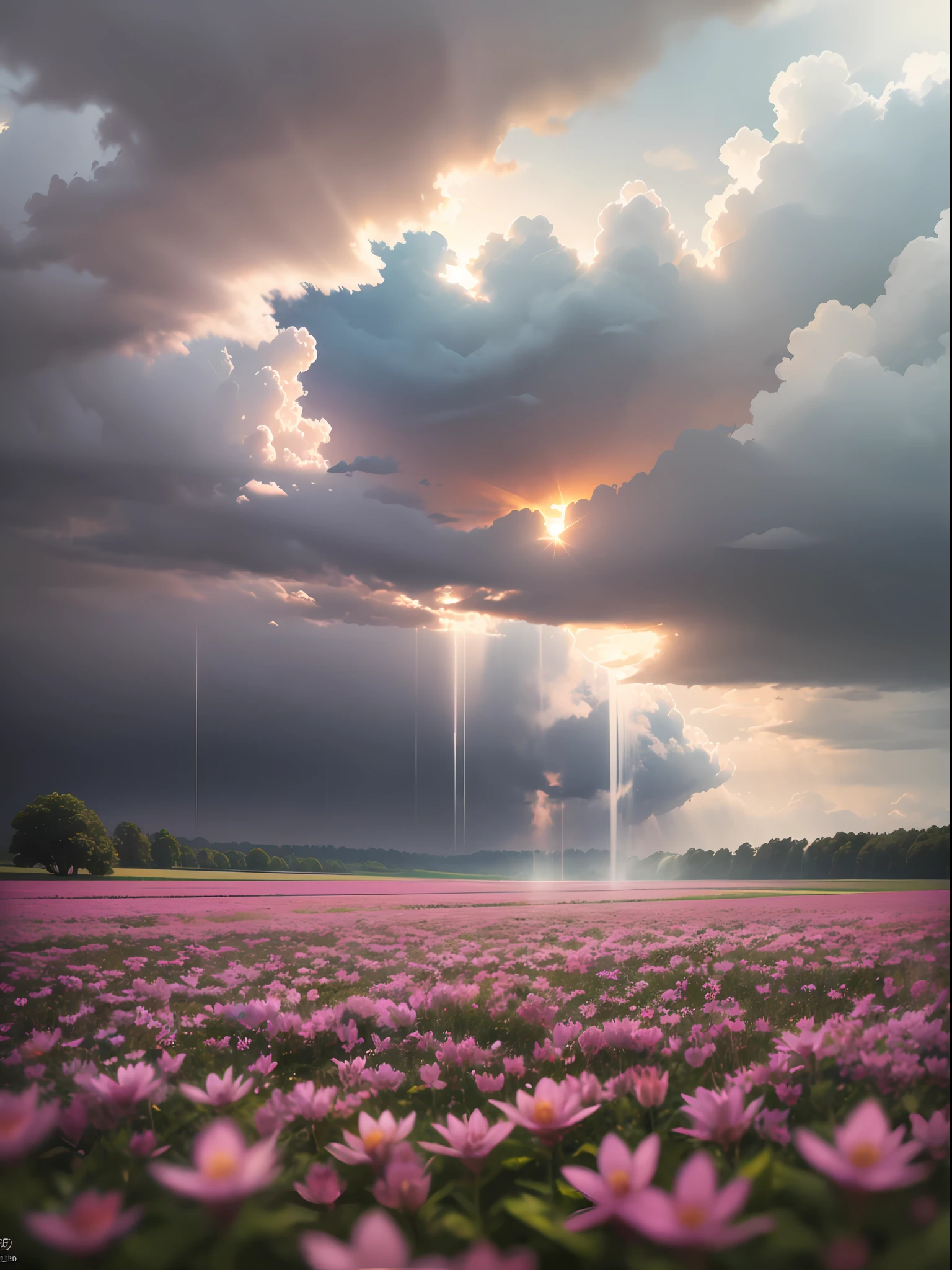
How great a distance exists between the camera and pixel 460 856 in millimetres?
2607

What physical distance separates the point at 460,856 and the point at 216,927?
2.79ft

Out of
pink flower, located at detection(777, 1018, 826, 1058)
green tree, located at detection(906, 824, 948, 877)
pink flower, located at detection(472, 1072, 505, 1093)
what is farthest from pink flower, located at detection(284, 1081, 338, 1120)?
green tree, located at detection(906, 824, 948, 877)

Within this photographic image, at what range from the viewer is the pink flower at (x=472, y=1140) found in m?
0.95

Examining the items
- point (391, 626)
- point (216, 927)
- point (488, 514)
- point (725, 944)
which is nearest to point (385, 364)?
point (488, 514)

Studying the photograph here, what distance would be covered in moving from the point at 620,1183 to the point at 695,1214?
0.14 metres

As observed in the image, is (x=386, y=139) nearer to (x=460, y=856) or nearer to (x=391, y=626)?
(x=391, y=626)

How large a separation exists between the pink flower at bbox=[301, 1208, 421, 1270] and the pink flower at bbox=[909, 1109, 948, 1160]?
2.59 feet

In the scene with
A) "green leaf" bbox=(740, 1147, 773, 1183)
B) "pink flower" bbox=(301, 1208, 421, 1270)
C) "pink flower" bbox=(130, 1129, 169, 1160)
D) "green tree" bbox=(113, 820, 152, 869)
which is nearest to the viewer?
"pink flower" bbox=(301, 1208, 421, 1270)

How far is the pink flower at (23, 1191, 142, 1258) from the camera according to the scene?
641 mm

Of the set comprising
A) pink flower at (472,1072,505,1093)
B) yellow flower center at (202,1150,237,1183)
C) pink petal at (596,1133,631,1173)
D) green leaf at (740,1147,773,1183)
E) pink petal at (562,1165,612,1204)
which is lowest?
pink flower at (472,1072,505,1093)

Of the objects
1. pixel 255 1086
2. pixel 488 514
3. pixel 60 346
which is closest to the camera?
pixel 255 1086

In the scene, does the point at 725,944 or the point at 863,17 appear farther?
the point at 725,944

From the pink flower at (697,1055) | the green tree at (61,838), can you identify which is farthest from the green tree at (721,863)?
the green tree at (61,838)

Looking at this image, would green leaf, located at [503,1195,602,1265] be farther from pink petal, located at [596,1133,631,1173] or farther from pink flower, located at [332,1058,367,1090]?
pink flower, located at [332,1058,367,1090]
